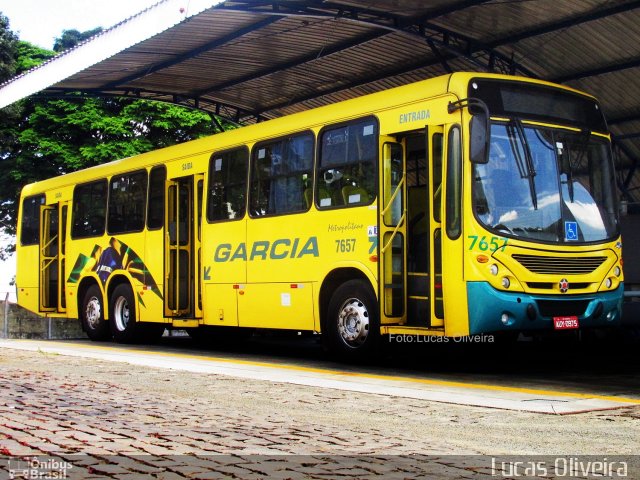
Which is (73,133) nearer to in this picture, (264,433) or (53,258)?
(53,258)

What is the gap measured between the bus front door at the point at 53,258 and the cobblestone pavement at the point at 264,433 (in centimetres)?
1143

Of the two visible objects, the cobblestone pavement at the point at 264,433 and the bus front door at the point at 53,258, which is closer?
the cobblestone pavement at the point at 264,433

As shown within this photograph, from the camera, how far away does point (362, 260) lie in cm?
1305

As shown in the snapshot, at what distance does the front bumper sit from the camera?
11.6 m

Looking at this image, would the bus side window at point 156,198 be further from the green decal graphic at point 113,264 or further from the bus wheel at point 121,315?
the bus wheel at point 121,315

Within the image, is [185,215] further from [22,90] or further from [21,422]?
[21,422]

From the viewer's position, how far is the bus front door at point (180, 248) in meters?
17.3

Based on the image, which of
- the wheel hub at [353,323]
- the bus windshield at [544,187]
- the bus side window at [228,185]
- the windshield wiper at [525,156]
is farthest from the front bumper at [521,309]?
the bus side window at [228,185]

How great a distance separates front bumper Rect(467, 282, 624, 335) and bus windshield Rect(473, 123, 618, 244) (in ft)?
2.40

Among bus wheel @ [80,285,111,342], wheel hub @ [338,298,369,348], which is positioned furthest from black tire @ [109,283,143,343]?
wheel hub @ [338,298,369,348]

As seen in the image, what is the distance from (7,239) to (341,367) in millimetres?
34349

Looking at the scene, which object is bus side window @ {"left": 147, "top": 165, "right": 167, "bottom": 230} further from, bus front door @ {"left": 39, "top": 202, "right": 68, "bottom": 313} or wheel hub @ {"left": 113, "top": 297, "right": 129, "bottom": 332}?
bus front door @ {"left": 39, "top": 202, "right": 68, "bottom": 313}

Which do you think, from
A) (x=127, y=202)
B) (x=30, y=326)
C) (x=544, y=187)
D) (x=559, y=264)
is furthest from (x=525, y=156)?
(x=30, y=326)

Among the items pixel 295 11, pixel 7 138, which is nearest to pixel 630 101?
pixel 295 11
